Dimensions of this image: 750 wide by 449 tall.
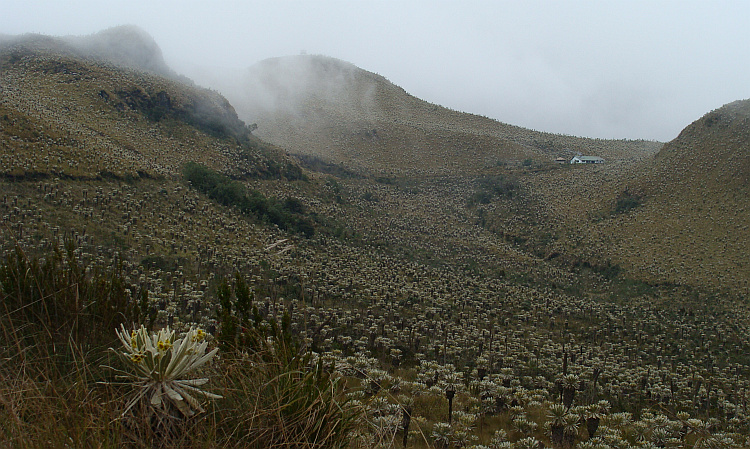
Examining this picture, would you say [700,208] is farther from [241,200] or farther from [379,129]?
[379,129]

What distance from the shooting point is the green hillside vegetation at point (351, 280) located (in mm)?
3635

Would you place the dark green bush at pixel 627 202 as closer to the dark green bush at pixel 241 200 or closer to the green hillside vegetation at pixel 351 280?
the green hillside vegetation at pixel 351 280

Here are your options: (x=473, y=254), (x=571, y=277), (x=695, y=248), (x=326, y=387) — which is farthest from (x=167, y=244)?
(x=695, y=248)

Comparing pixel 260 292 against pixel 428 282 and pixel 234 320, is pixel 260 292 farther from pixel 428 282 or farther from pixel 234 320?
pixel 234 320

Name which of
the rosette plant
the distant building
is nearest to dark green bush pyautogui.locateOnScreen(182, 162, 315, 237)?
the rosette plant

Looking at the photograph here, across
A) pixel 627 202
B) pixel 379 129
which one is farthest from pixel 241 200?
pixel 379 129

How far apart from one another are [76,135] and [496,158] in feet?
170

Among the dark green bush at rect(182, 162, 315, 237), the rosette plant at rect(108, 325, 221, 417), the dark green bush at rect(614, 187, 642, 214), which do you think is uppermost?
the dark green bush at rect(614, 187, 642, 214)

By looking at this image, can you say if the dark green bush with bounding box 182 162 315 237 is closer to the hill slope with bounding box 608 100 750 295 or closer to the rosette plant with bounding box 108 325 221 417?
the hill slope with bounding box 608 100 750 295

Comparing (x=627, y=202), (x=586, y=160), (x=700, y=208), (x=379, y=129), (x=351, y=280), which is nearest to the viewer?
(x=351, y=280)

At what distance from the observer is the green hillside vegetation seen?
11.9 feet

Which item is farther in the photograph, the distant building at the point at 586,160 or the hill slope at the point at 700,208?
the distant building at the point at 586,160

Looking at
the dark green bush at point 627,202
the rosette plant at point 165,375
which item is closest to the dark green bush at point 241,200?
the rosette plant at point 165,375

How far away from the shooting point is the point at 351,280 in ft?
80.7
